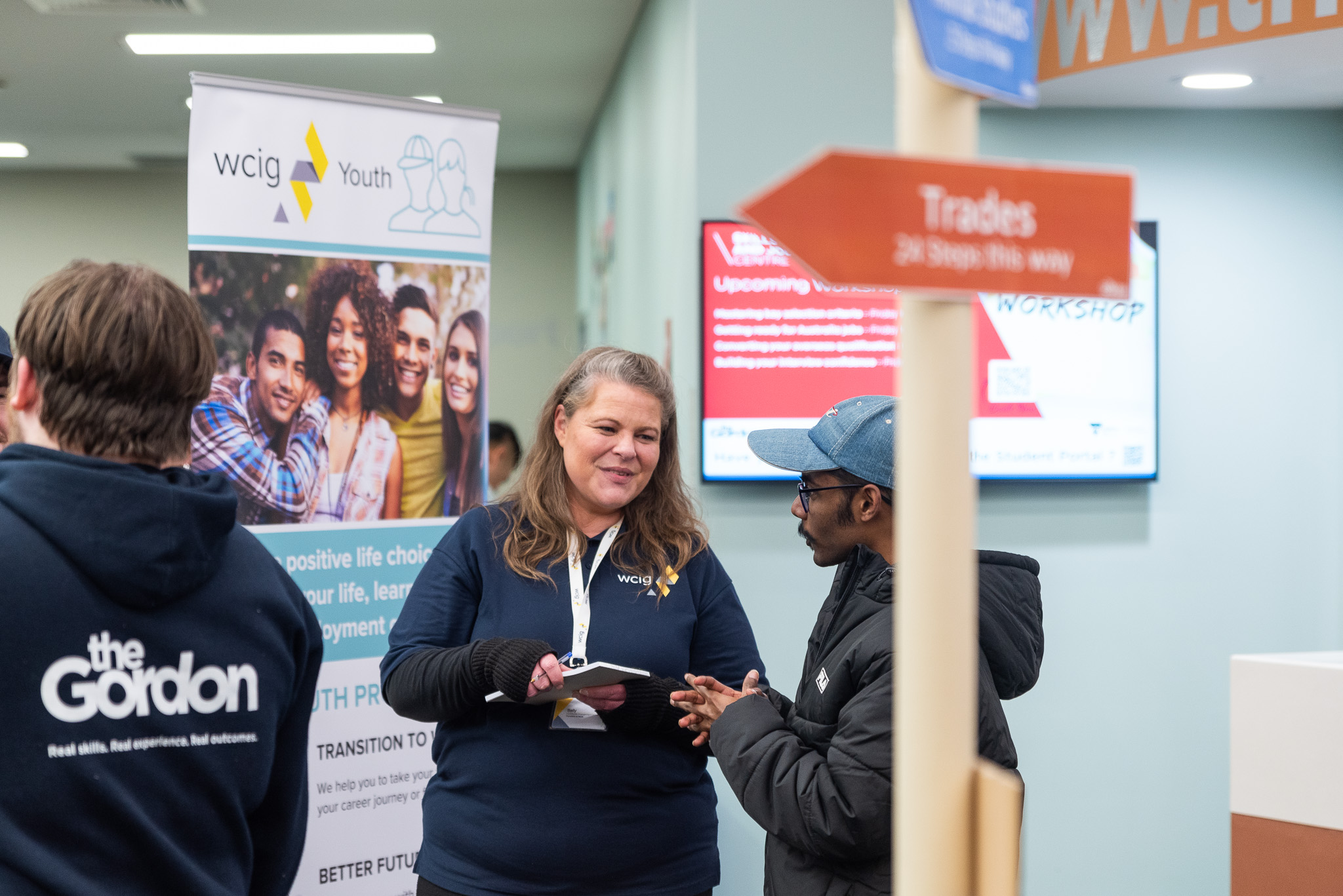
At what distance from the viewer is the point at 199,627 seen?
1.11 metres

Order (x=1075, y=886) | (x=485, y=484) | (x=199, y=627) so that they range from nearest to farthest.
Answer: (x=199, y=627) → (x=485, y=484) → (x=1075, y=886)

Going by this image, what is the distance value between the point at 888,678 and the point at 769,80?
225 centimetres

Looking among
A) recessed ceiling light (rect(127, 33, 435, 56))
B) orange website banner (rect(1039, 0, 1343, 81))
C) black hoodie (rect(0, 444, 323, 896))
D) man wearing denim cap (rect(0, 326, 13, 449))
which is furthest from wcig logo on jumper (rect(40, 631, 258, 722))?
recessed ceiling light (rect(127, 33, 435, 56))

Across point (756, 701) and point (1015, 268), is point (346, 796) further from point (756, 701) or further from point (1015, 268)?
point (1015, 268)

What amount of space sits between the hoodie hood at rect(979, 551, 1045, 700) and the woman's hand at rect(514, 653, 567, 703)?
598 mm

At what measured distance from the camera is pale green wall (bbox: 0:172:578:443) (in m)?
7.52

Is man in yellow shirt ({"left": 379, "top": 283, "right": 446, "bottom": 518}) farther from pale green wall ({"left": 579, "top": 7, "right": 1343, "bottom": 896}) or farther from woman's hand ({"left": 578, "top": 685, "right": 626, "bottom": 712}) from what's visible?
woman's hand ({"left": 578, "top": 685, "right": 626, "bottom": 712})

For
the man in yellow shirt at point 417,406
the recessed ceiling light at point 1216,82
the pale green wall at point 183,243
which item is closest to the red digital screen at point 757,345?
the man in yellow shirt at point 417,406

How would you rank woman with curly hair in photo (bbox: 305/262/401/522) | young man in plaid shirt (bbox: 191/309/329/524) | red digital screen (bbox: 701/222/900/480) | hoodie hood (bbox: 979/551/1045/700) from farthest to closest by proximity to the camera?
red digital screen (bbox: 701/222/900/480), woman with curly hair in photo (bbox: 305/262/401/522), young man in plaid shirt (bbox: 191/309/329/524), hoodie hood (bbox: 979/551/1045/700)

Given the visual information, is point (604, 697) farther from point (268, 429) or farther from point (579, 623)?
point (268, 429)

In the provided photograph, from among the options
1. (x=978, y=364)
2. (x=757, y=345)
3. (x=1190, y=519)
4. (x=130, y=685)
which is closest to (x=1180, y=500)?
(x=1190, y=519)

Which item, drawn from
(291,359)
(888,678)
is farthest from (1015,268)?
(291,359)

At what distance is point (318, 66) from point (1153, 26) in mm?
3974

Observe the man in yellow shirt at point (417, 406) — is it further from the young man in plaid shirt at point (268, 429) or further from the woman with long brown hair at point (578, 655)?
the woman with long brown hair at point (578, 655)
